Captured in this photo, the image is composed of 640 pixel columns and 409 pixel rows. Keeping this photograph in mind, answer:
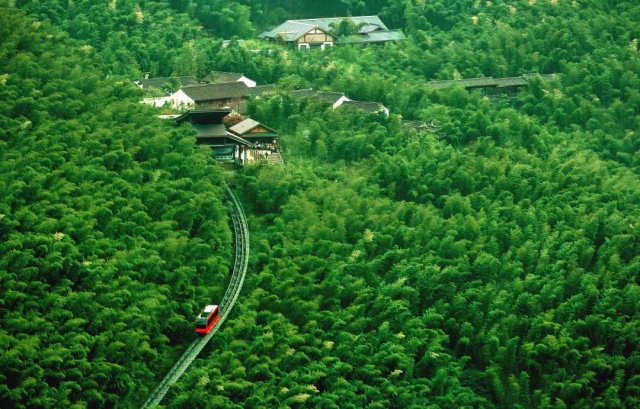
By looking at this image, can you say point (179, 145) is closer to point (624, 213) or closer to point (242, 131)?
→ point (242, 131)

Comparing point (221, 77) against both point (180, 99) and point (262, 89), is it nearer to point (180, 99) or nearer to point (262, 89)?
point (262, 89)

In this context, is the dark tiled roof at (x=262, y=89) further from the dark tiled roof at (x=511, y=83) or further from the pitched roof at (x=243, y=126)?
the dark tiled roof at (x=511, y=83)

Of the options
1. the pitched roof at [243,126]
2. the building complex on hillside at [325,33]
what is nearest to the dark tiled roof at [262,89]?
the pitched roof at [243,126]

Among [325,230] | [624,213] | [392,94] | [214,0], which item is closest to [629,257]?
[624,213]

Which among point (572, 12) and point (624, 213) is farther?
point (572, 12)

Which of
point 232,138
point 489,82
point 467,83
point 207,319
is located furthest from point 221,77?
point 207,319
